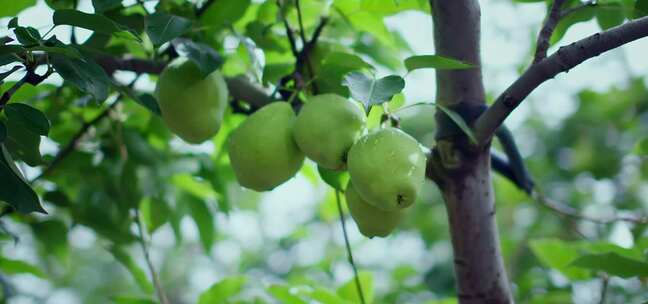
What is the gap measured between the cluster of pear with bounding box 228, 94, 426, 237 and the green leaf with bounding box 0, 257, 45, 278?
65 centimetres

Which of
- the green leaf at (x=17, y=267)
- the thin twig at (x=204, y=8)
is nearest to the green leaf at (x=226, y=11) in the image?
the thin twig at (x=204, y=8)

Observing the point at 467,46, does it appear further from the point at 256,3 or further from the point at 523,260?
the point at 523,260

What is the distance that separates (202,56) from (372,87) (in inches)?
10.8

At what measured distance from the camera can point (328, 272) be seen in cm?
171

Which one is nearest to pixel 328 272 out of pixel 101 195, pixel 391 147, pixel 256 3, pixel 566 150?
pixel 101 195

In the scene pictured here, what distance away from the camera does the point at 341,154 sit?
85 centimetres

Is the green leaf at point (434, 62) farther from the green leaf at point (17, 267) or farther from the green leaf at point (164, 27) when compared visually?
the green leaf at point (17, 267)

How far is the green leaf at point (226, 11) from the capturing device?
1127 millimetres

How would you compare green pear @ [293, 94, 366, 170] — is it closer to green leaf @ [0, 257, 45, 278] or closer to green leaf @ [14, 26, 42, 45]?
green leaf @ [14, 26, 42, 45]

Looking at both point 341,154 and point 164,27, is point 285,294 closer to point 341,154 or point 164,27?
point 341,154

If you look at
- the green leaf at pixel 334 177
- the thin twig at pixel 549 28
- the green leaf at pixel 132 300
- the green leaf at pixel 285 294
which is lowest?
the green leaf at pixel 132 300

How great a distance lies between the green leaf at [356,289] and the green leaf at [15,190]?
2.16 ft

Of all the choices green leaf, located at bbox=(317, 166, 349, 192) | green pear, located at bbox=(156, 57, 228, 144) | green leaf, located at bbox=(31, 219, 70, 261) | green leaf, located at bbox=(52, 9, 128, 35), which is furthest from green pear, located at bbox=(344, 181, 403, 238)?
green leaf, located at bbox=(31, 219, 70, 261)

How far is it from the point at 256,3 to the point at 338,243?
1.34 meters
